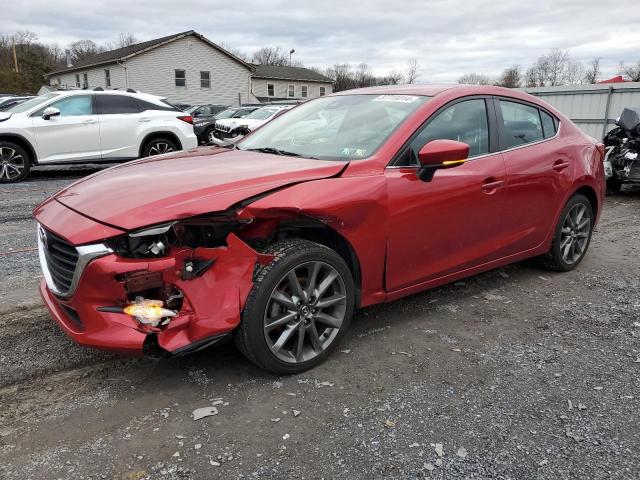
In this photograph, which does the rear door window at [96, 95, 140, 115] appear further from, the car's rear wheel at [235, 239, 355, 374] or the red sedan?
the car's rear wheel at [235, 239, 355, 374]

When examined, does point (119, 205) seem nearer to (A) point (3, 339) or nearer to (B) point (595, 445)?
(A) point (3, 339)

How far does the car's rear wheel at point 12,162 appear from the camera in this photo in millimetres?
9789

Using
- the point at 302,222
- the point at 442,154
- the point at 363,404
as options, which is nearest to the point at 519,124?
the point at 442,154

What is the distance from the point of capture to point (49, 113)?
32.4ft

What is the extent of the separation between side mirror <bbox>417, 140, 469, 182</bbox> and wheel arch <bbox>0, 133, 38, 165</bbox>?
905cm

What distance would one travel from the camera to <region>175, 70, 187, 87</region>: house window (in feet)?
120

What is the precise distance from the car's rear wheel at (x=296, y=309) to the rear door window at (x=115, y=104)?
912 cm

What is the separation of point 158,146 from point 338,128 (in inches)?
339

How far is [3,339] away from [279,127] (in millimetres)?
2481

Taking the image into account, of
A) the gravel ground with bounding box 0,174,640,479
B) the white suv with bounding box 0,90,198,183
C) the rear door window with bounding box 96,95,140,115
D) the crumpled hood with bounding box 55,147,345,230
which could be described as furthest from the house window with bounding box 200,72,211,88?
the crumpled hood with bounding box 55,147,345,230

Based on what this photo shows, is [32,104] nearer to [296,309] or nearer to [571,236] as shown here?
[296,309]

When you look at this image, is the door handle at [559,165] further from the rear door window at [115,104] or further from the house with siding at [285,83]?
the house with siding at [285,83]

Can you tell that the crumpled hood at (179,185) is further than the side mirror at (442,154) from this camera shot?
No

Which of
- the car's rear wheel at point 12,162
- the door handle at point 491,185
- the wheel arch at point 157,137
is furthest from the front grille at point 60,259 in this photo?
the wheel arch at point 157,137
